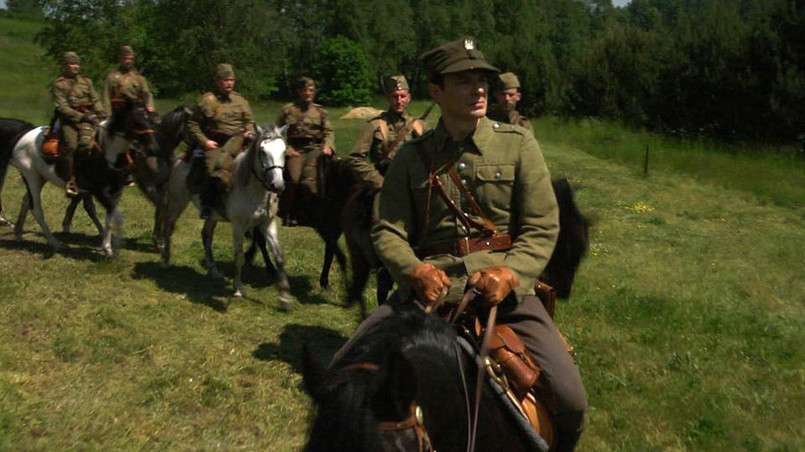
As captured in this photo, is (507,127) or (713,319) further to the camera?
(713,319)

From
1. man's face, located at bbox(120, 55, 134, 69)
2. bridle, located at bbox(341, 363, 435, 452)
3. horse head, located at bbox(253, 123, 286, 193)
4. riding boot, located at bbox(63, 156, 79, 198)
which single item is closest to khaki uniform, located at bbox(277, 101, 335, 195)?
horse head, located at bbox(253, 123, 286, 193)

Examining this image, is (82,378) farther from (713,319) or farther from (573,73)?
(573,73)

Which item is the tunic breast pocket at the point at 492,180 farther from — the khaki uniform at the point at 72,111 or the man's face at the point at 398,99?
the khaki uniform at the point at 72,111

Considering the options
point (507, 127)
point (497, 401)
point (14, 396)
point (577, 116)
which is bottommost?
point (577, 116)

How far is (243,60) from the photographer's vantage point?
45.9m

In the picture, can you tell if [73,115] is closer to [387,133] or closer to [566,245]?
[387,133]

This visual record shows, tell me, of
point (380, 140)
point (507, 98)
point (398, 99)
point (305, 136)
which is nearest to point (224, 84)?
point (305, 136)

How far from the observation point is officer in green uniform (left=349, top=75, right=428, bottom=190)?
27.7 feet

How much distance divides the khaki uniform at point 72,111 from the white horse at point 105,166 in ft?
0.66

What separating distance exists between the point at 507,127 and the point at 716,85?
1031 inches

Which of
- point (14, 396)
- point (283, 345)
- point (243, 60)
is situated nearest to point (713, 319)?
point (283, 345)

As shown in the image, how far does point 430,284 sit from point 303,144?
751 cm

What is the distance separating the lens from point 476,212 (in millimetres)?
3746

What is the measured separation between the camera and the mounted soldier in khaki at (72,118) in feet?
37.8
